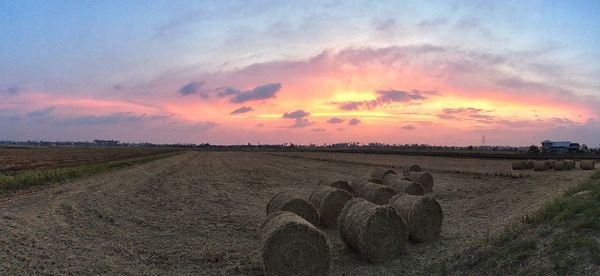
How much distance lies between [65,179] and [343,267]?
2657 cm

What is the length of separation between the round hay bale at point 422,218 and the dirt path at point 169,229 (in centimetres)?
39

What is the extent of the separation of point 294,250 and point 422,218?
4.87 meters

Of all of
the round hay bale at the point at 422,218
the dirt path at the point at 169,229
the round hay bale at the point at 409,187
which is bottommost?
the dirt path at the point at 169,229

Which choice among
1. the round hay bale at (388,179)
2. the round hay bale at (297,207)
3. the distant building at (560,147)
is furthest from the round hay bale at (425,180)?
the distant building at (560,147)

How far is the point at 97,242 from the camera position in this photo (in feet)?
41.9

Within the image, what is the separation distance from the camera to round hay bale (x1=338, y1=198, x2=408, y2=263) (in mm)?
11242

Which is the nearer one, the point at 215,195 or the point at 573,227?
the point at 573,227

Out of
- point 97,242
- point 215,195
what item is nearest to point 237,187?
point 215,195

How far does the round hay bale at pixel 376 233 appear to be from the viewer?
11242 mm

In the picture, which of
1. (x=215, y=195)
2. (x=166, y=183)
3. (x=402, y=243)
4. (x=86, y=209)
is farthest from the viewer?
(x=166, y=183)

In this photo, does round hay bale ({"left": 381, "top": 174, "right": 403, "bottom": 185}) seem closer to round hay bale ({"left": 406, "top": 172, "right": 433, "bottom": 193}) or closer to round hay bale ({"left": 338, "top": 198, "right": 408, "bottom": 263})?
round hay bale ({"left": 406, "top": 172, "right": 433, "bottom": 193})

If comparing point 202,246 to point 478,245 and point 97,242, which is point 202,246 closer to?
point 97,242

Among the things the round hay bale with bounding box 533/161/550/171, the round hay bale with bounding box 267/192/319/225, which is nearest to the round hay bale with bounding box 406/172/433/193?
the round hay bale with bounding box 267/192/319/225

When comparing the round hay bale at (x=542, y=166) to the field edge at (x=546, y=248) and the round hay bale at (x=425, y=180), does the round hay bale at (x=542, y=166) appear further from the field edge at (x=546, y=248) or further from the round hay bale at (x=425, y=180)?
the field edge at (x=546, y=248)
